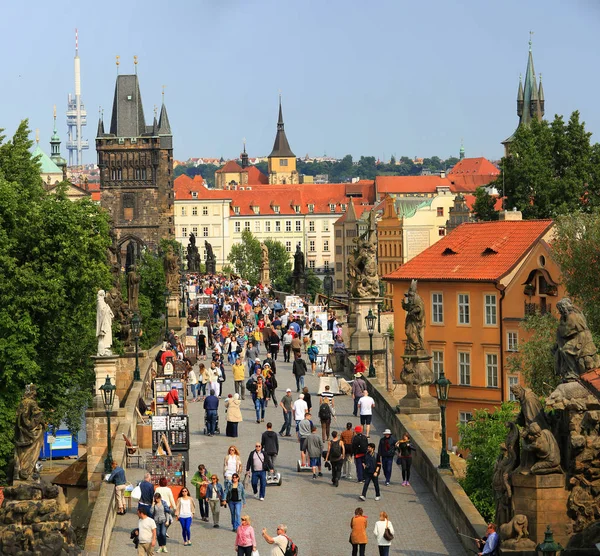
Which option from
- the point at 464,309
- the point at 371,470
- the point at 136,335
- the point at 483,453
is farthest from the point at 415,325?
the point at 464,309

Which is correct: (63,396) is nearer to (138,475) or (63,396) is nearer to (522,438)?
(138,475)

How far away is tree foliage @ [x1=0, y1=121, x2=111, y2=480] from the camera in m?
38.8

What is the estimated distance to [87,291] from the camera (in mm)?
41031

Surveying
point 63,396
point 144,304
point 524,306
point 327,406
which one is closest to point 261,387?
point 327,406

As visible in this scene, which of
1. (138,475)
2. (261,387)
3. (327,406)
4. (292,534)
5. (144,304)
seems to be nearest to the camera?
(292,534)

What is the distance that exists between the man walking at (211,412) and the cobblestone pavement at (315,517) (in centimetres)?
120

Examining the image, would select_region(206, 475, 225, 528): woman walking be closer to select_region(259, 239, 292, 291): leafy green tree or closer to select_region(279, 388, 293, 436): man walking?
select_region(279, 388, 293, 436): man walking

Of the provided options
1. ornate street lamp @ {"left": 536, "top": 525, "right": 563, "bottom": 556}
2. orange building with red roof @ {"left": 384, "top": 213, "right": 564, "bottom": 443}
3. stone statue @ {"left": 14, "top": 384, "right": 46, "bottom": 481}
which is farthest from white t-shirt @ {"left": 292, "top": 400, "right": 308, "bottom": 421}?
orange building with red roof @ {"left": 384, "top": 213, "right": 564, "bottom": 443}

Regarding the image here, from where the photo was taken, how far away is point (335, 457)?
79.9 ft

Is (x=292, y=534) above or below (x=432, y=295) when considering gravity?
below

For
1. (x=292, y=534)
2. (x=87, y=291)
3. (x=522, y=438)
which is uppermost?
(x=87, y=291)

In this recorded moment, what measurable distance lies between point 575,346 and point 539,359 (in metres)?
25.0

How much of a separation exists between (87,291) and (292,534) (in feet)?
69.0

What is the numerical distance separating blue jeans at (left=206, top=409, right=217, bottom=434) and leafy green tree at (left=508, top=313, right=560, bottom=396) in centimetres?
1365
